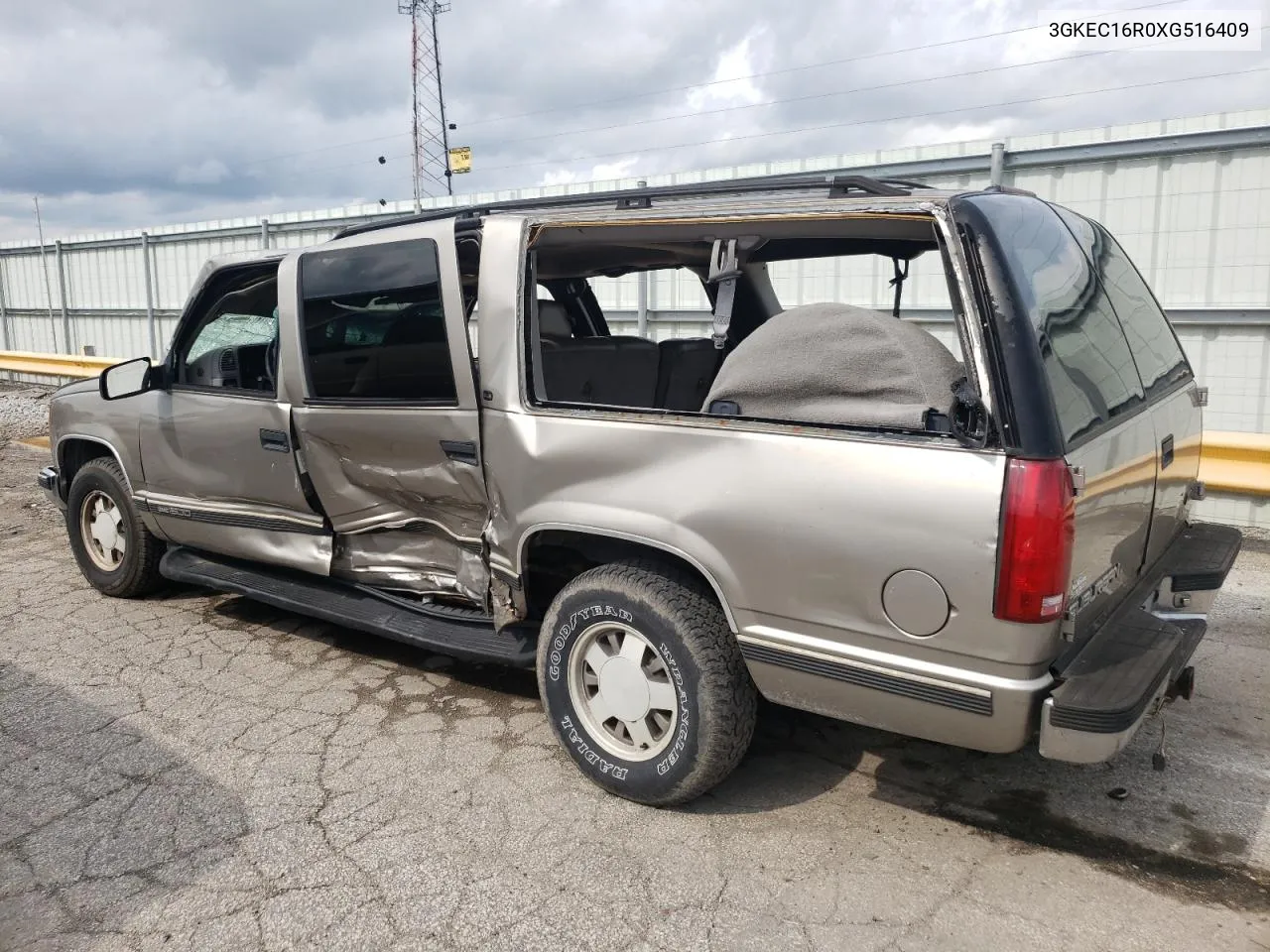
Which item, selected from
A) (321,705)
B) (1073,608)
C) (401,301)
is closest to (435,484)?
(401,301)

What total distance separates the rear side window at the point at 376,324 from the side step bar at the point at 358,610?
0.88 metres

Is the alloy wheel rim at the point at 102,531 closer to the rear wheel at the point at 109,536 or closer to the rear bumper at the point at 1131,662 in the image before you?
the rear wheel at the point at 109,536

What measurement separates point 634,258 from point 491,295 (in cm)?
120

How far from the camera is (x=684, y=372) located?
4.45 m

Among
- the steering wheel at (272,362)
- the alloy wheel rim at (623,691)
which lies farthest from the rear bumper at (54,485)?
the alloy wheel rim at (623,691)

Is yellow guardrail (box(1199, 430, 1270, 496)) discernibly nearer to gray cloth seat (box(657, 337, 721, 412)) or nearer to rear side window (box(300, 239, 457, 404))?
gray cloth seat (box(657, 337, 721, 412))

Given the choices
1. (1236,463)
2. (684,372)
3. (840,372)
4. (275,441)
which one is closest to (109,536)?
(275,441)

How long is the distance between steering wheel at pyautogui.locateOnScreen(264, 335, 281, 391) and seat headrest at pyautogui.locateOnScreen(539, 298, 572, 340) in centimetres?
119

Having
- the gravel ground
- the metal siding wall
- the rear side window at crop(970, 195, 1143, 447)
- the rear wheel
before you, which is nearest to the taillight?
the rear side window at crop(970, 195, 1143, 447)

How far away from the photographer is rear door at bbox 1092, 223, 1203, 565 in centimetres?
327

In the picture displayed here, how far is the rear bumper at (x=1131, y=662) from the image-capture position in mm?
2416

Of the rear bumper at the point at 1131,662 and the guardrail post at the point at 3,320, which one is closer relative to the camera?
the rear bumper at the point at 1131,662

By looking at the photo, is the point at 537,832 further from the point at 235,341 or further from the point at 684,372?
the point at 235,341

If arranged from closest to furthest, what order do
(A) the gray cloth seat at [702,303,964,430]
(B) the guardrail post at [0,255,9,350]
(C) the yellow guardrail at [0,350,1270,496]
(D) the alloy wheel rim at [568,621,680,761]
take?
(A) the gray cloth seat at [702,303,964,430], (D) the alloy wheel rim at [568,621,680,761], (C) the yellow guardrail at [0,350,1270,496], (B) the guardrail post at [0,255,9,350]
